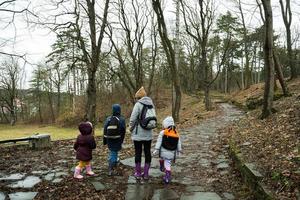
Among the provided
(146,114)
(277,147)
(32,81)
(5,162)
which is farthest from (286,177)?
(32,81)

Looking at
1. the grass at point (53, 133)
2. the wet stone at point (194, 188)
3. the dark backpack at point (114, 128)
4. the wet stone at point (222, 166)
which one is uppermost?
the dark backpack at point (114, 128)

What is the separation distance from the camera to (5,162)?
33.2ft

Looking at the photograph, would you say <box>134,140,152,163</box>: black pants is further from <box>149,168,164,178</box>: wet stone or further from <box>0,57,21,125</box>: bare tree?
<box>0,57,21,125</box>: bare tree

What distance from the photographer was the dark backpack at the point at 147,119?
24.2 ft

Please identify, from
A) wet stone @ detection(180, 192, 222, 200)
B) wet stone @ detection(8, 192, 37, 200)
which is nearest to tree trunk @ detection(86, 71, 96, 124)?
wet stone @ detection(8, 192, 37, 200)

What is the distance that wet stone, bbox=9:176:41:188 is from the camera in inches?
293

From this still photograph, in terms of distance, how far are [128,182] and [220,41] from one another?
44.4 meters

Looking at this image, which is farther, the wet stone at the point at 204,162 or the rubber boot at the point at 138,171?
the wet stone at the point at 204,162

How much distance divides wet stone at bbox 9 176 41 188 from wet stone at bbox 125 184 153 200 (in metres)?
2.09

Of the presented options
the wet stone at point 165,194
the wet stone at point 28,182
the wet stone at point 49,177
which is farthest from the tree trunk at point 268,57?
the wet stone at point 28,182

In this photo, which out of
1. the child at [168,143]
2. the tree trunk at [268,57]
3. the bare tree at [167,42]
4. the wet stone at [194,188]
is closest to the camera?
the wet stone at [194,188]

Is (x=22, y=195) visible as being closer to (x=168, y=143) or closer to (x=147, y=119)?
(x=147, y=119)

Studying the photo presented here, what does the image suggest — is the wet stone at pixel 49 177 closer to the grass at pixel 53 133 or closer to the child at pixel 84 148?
the child at pixel 84 148

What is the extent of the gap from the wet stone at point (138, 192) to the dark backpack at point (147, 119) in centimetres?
118
